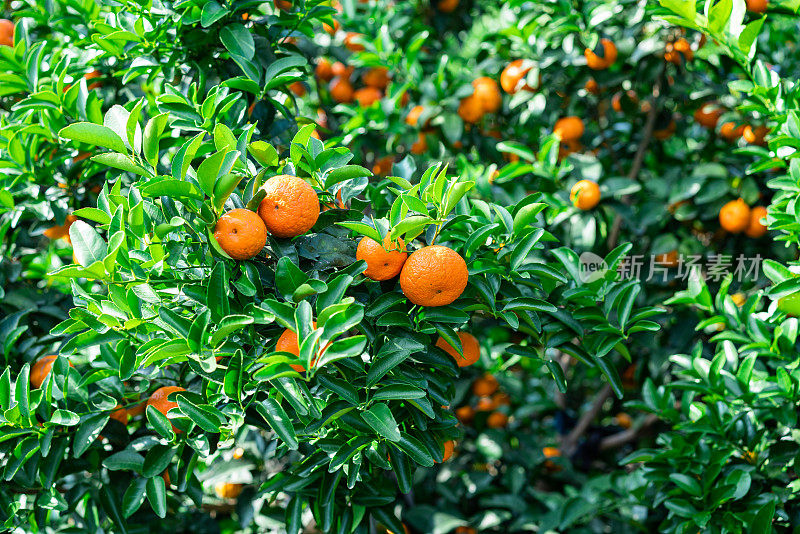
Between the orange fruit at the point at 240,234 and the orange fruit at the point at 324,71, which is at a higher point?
the orange fruit at the point at 240,234

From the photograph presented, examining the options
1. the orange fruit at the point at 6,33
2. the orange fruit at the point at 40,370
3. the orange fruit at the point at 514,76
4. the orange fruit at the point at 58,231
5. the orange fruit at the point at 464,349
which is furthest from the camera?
the orange fruit at the point at 514,76

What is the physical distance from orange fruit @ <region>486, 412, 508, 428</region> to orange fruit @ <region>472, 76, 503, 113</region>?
0.94 metres

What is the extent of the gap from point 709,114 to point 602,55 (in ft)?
1.53

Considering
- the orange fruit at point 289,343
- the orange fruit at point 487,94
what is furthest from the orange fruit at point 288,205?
the orange fruit at point 487,94

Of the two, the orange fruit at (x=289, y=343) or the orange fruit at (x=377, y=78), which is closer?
the orange fruit at (x=289, y=343)

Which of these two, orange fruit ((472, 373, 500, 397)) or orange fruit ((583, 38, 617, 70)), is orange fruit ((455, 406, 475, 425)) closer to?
orange fruit ((472, 373, 500, 397))

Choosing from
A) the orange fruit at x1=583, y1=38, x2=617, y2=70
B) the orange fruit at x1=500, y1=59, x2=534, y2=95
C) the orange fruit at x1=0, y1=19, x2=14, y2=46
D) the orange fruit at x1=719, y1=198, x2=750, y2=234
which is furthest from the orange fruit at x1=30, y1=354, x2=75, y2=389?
the orange fruit at x1=719, y1=198, x2=750, y2=234

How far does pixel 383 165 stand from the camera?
88.7 inches

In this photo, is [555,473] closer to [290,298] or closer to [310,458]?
[310,458]

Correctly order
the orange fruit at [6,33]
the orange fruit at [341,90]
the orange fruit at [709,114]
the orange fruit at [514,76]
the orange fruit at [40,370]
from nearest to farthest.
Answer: the orange fruit at [40,370]
the orange fruit at [6,33]
the orange fruit at [514,76]
the orange fruit at [709,114]
the orange fruit at [341,90]

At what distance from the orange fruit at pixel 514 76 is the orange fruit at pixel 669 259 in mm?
574

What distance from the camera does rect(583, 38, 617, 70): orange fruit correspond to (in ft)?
5.80

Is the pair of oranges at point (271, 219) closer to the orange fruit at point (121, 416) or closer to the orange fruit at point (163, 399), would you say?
the orange fruit at point (163, 399)

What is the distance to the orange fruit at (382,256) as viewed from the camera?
1007mm
